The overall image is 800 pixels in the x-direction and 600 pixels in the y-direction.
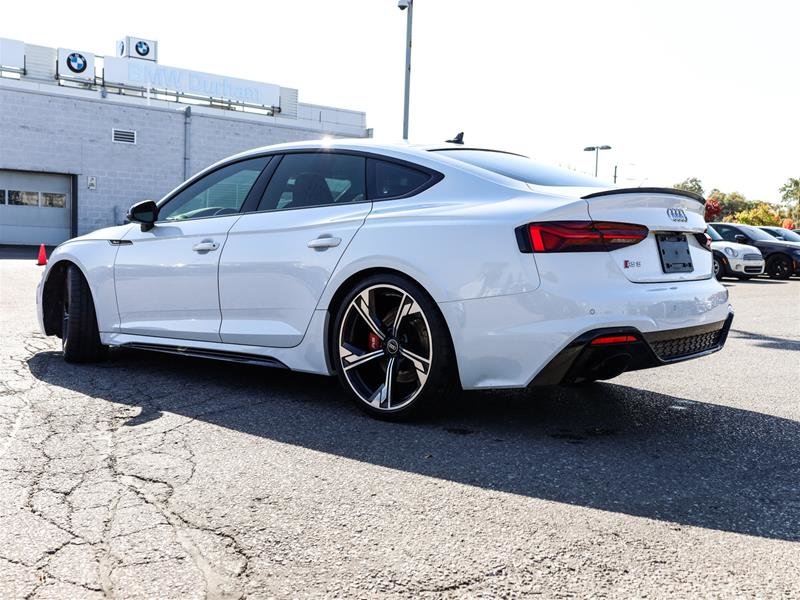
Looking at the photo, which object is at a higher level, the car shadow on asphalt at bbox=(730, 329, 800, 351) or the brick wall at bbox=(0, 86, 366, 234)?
the brick wall at bbox=(0, 86, 366, 234)

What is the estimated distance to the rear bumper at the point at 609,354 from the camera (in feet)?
12.0

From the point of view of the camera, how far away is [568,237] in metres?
3.71

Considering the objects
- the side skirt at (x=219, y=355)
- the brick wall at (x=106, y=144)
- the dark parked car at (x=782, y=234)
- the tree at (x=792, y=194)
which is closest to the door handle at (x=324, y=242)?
the side skirt at (x=219, y=355)

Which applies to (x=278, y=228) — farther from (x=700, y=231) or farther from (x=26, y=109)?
(x=26, y=109)

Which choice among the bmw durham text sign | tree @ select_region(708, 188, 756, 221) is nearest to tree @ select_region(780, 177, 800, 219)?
tree @ select_region(708, 188, 756, 221)

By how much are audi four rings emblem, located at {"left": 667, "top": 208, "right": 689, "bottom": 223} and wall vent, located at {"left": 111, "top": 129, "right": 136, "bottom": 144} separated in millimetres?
33485

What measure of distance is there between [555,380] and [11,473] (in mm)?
2392

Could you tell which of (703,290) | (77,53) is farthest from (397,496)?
(77,53)

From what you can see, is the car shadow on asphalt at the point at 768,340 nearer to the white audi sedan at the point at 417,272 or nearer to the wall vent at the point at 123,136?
the white audi sedan at the point at 417,272

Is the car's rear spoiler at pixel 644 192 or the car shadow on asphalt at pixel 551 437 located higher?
the car's rear spoiler at pixel 644 192

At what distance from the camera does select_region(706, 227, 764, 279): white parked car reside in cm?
2048

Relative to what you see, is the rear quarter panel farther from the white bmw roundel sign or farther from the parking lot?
the white bmw roundel sign

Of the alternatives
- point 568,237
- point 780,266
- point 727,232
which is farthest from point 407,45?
point 568,237

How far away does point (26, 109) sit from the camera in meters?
32.0
